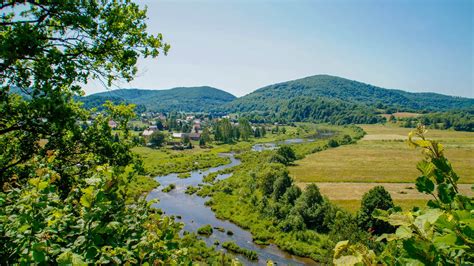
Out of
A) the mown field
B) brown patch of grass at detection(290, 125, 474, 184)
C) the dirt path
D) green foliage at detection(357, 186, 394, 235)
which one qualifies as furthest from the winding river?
brown patch of grass at detection(290, 125, 474, 184)

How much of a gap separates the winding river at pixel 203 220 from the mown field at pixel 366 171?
17.9m

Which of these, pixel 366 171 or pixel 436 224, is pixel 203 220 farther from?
pixel 366 171

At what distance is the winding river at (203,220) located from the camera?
29194 millimetres

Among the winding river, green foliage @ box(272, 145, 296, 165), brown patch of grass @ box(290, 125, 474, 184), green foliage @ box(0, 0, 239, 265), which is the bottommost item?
the winding river

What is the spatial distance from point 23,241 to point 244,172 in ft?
206

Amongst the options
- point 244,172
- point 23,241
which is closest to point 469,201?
point 23,241

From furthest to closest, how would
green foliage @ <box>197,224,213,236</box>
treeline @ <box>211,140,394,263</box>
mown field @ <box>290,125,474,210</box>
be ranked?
mown field @ <box>290,125,474,210</box> < green foliage @ <box>197,224,213,236</box> < treeline @ <box>211,140,394,263</box>

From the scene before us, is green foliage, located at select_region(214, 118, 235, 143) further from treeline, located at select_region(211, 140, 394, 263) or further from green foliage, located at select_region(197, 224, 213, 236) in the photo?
green foliage, located at select_region(197, 224, 213, 236)

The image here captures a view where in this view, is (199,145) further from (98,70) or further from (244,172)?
(98,70)

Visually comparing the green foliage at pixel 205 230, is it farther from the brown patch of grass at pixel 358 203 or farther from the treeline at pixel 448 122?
the treeline at pixel 448 122

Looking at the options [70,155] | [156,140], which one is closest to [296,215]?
[70,155]

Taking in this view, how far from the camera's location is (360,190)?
178 feet

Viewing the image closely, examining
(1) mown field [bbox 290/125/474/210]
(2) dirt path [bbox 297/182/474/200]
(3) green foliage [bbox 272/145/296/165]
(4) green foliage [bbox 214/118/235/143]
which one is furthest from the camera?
(4) green foliage [bbox 214/118/235/143]

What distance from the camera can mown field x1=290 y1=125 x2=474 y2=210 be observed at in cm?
5109
